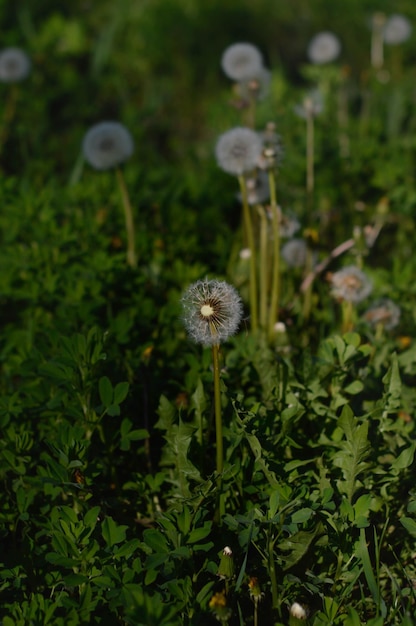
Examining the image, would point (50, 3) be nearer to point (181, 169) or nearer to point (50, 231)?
point (181, 169)

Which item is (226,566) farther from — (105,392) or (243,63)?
(243,63)

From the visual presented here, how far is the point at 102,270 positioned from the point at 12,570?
1295 mm

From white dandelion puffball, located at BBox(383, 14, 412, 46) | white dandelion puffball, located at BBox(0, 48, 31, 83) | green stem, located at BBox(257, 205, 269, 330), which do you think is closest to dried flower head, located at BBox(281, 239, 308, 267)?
green stem, located at BBox(257, 205, 269, 330)

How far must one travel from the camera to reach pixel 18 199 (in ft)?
10.6

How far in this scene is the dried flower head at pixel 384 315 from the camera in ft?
8.71

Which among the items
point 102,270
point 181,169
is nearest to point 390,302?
point 102,270

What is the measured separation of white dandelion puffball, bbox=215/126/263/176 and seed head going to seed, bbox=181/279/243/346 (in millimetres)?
896

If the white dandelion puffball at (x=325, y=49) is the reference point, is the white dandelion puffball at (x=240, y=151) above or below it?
below

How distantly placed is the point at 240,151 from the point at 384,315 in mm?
834

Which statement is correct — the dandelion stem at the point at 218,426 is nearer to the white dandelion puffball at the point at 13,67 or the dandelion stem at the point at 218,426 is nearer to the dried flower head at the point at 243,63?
the dried flower head at the point at 243,63

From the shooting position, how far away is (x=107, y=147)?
317 centimetres

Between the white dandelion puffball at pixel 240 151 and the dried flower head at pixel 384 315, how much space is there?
73 cm

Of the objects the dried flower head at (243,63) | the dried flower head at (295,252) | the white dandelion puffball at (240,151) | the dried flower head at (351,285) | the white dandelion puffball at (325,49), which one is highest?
the white dandelion puffball at (325,49)

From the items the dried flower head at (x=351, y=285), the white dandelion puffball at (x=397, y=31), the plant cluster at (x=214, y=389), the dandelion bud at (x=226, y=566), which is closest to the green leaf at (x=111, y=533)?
the plant cluster at (x=214, y=389)
